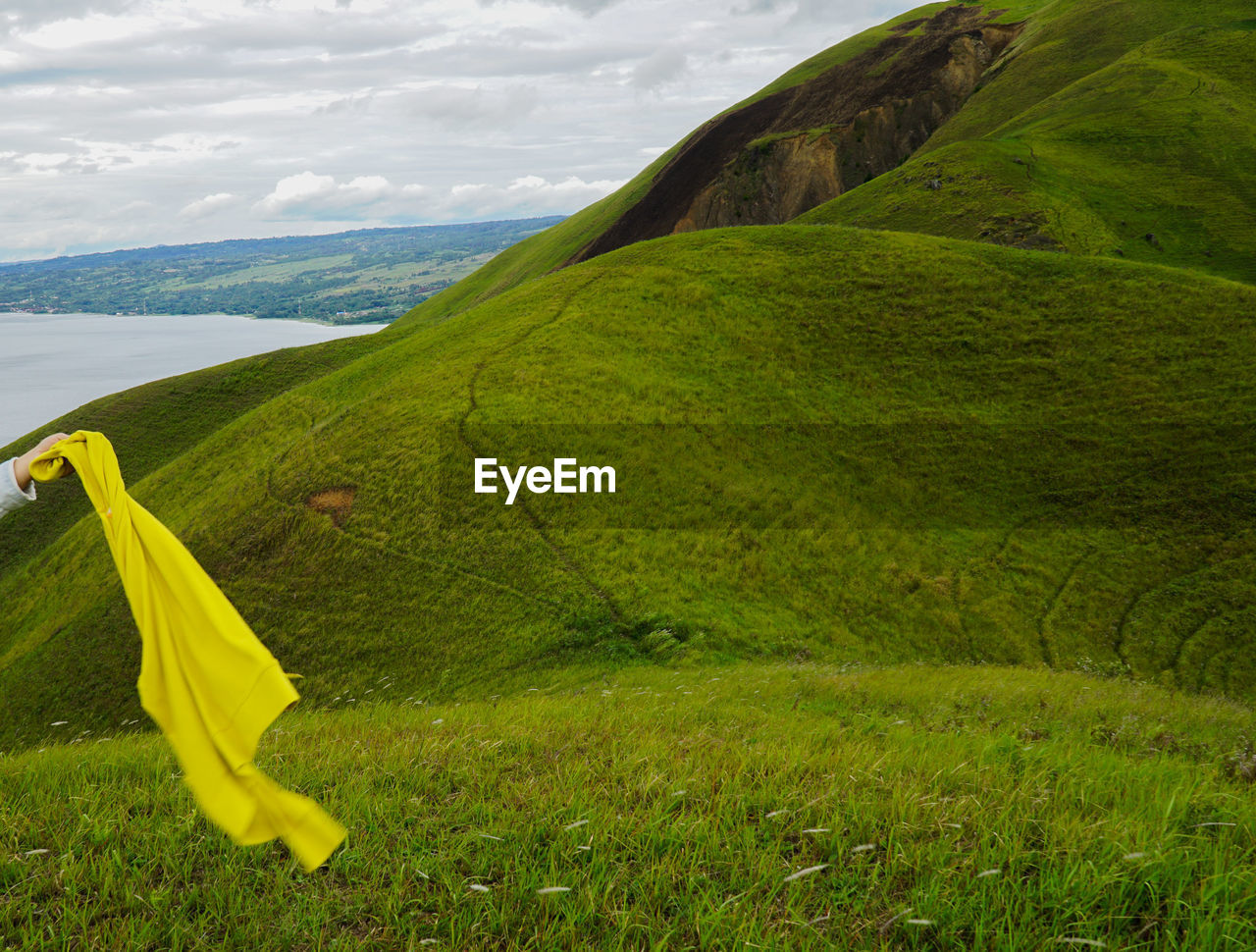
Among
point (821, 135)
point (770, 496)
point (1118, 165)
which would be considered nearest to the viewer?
point (770, 496)

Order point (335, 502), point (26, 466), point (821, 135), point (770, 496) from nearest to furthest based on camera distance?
1. point (26, 466)
2. point (770, 496)
3. point (335, 502)
4. point (821, 135)

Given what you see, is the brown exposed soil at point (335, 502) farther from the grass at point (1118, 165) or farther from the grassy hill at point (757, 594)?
the grass at point (1118, 165)

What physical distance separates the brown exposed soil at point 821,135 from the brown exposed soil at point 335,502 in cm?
6615

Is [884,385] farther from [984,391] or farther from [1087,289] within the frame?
[1087,289]

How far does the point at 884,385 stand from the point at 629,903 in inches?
1077

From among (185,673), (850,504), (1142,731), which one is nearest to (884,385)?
(850,504)

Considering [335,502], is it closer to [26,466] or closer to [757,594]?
[757,594]

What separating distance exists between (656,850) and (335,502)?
21.9 metres

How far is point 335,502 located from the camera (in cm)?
2298

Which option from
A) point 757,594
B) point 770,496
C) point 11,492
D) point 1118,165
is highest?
point 1118,165

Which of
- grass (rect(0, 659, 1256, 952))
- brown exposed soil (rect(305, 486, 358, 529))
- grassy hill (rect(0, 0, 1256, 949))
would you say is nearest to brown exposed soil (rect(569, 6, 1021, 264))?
grassy hill (rect(0, 0, 1256, 949))

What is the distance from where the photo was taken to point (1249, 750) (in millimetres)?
6418

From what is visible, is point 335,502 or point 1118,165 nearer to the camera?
point 335,502

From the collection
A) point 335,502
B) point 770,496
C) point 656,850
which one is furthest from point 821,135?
point 656,850
